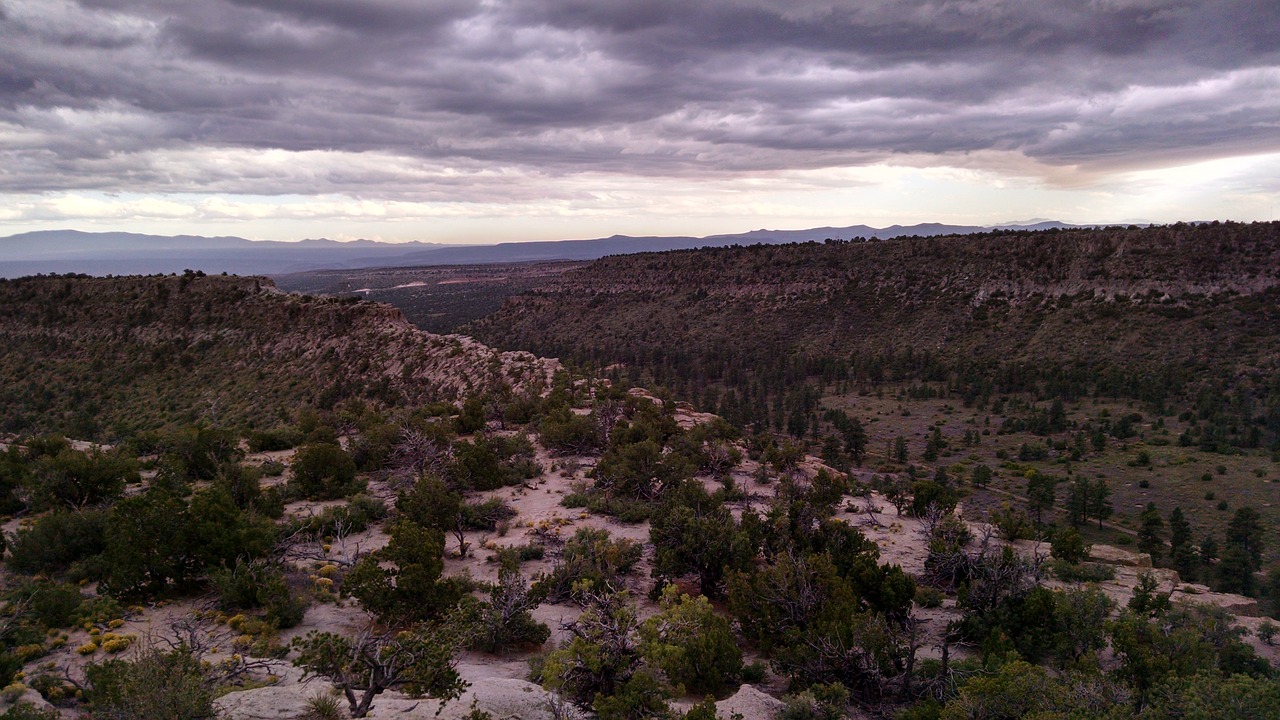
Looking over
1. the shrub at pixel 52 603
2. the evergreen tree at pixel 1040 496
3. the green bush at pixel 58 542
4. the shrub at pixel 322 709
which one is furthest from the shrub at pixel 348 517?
the evergreen tree at pixel 1040 496

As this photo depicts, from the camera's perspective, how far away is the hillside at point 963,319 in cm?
4491

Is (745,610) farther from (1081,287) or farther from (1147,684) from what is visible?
(1081,287)

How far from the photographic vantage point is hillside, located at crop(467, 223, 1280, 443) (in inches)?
1768

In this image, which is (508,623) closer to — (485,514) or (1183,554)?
(485,514)

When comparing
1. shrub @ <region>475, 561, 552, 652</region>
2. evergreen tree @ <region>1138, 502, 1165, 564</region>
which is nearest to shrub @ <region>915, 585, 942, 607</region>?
shrub @ <region>475, 561, 552, 652</region>

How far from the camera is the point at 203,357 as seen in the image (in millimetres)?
38688

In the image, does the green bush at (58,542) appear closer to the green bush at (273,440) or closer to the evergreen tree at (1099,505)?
the green bush at (273,440)

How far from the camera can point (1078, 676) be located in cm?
865

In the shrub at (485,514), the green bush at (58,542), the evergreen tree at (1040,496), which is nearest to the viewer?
the green bush at (58,542)

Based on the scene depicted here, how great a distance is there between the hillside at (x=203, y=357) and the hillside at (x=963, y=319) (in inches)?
821

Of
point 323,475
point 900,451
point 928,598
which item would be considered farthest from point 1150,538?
point 323,475

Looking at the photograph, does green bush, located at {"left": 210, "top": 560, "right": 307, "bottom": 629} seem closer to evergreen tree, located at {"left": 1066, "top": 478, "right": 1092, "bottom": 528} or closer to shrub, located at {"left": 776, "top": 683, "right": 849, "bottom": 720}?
shrub, located at {"left": 776, "top": 683, "right": 849, "bottom": 720}

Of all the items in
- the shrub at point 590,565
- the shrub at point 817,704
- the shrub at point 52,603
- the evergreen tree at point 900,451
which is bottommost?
the evergreen tree at point 900,451

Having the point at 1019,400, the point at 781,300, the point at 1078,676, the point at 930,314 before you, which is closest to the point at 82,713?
the point at 1078,676
